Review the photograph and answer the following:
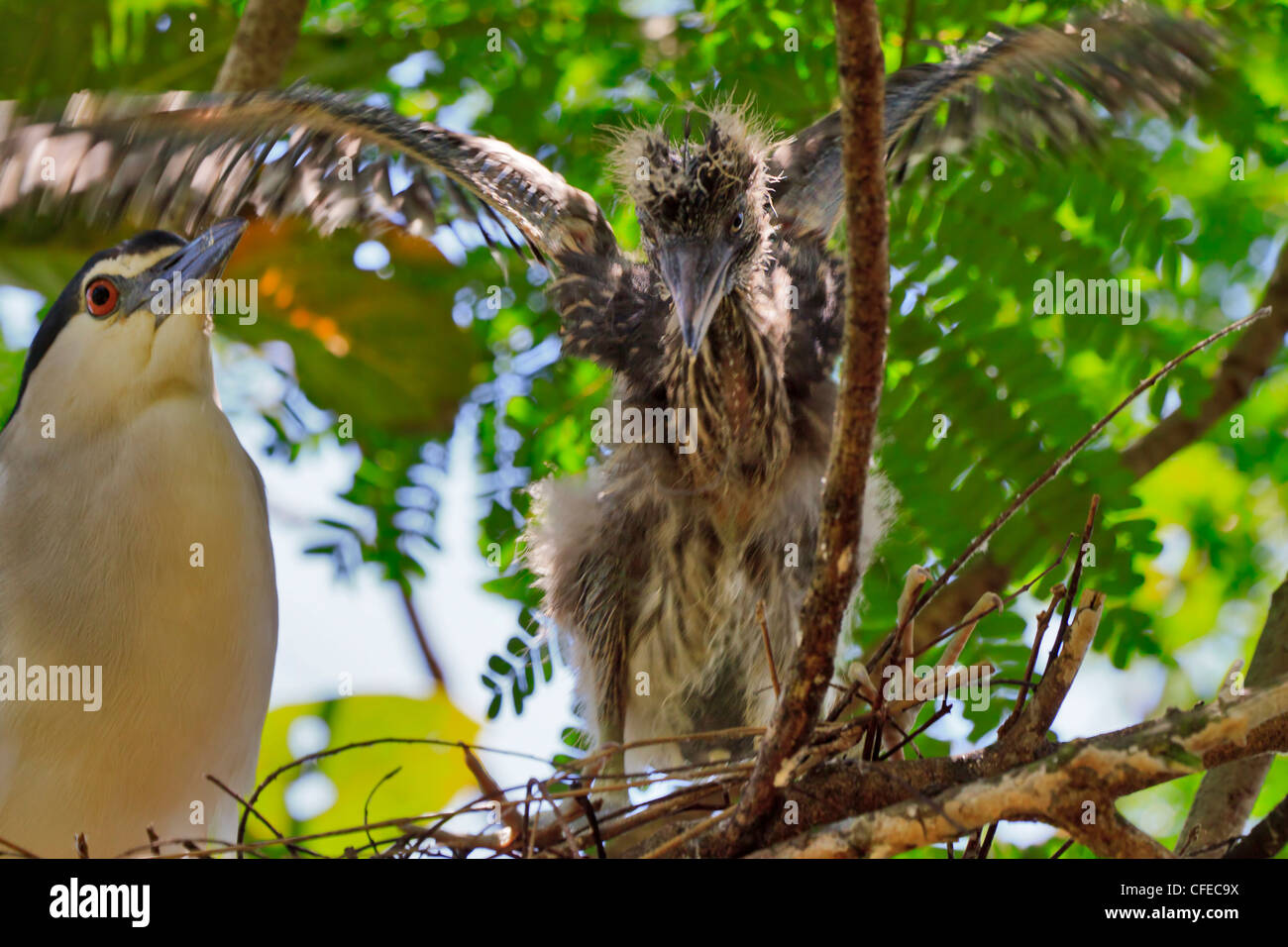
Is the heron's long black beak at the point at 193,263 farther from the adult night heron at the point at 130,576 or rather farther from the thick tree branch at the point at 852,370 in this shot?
the thick tree branch at the point at 852,370

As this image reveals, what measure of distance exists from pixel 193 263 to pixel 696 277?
78 centimetres

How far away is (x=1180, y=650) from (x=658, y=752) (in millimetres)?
1465

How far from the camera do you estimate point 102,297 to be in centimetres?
210

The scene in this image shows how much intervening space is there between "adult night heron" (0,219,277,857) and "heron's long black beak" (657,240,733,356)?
693 millimetres

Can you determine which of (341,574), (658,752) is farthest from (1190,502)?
(341,574)

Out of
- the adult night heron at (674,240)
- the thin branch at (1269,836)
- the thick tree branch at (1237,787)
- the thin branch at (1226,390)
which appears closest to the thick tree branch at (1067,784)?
the thin branch at (1269,836)

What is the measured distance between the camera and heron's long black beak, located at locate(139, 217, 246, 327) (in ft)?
6.73

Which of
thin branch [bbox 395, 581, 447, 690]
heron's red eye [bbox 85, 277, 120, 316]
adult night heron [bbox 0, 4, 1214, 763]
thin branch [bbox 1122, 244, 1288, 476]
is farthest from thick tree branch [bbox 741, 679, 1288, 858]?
thin branch [bbox 395, 581, 447, 690]

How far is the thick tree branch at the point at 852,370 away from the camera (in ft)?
3.99

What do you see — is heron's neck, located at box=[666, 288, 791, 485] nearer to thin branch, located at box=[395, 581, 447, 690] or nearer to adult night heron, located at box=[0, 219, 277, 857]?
adult night heron, located at box=[0, 219, 277, 857]

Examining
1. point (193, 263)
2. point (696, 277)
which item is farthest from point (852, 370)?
point (193, 263)
